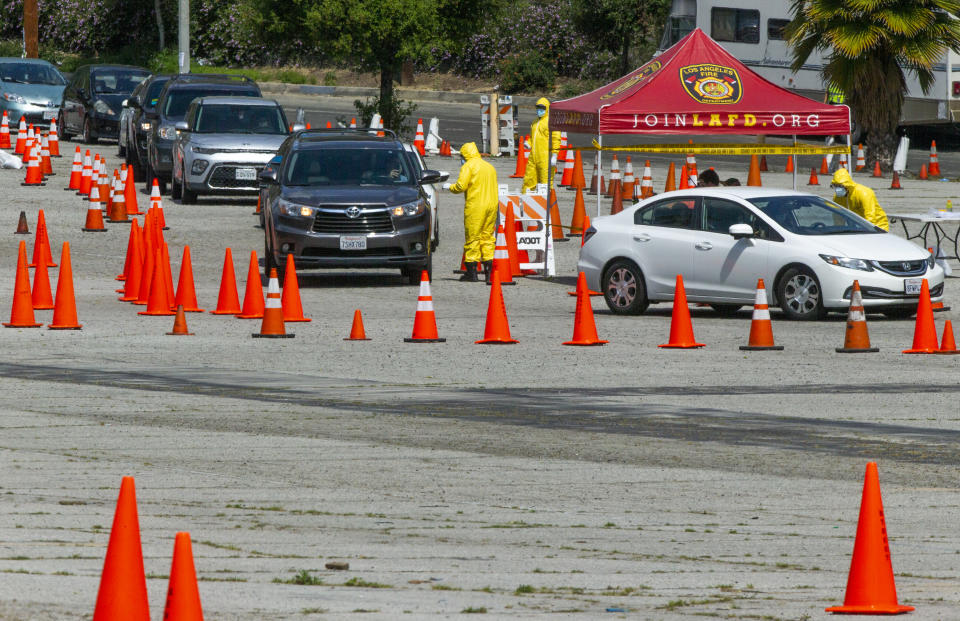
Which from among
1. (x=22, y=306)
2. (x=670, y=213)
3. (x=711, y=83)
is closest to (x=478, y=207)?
(x=670, y=213)

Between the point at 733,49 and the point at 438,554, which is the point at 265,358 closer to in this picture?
the point at 438,554

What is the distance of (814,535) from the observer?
25.7 ft

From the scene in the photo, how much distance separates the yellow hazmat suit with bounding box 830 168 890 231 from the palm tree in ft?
43.8

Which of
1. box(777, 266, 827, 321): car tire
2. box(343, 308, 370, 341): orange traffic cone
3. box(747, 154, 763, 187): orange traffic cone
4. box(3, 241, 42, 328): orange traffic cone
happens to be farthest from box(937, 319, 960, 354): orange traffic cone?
box(747, 154, 763, 187): orange traffic cone

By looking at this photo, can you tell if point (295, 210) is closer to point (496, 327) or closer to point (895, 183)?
point (496, 327)

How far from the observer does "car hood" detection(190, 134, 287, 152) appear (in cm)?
2670

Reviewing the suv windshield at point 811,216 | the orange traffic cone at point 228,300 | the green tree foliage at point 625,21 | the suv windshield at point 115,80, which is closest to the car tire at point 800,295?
the suv windshield at point 811,216

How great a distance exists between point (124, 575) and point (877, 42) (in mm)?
29022

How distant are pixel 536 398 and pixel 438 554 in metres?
5.00

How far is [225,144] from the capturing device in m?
26.7

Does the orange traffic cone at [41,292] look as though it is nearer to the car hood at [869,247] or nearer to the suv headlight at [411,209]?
the suv headlight at [411,209]

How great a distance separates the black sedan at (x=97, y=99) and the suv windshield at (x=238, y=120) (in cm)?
1068

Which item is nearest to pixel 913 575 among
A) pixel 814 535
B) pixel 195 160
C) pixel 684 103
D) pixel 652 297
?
pixel 814 535

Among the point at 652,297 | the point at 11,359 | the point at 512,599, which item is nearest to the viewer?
the point at 512,599
